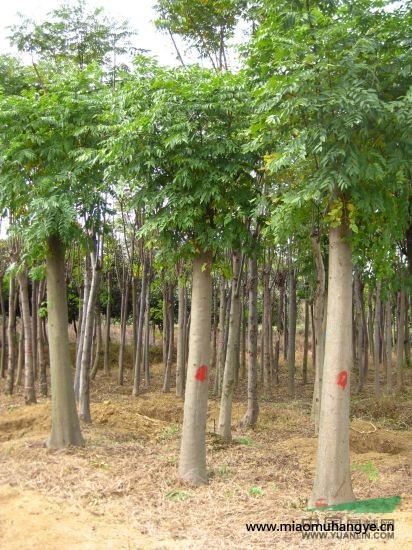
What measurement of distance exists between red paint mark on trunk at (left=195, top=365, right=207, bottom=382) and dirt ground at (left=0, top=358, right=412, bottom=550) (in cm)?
129

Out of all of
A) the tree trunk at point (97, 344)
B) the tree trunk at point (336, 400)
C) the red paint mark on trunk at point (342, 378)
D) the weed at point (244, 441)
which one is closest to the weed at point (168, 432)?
the weed at point (244, 441)

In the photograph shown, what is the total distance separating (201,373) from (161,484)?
1.40m

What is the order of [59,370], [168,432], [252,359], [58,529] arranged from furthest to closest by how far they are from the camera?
1. [252,359]
2. [168,432]
3. [59,370]
4. [58,529]

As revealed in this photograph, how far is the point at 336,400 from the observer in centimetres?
561

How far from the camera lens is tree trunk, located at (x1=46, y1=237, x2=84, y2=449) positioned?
27.1 ft

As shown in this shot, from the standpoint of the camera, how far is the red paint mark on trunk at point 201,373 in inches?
264

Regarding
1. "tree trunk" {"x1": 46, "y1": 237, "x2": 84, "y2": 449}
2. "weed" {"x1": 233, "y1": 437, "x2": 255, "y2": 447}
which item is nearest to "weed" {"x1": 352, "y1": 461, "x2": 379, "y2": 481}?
"weed" {"x1": 233, "y1": 437, "x2": 255, "y2": 447}

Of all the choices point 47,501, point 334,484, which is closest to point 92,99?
point 47,501

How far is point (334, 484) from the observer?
5566 millimetres

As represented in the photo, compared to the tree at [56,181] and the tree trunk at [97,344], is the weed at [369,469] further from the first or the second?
the tree trunk at [97,344]

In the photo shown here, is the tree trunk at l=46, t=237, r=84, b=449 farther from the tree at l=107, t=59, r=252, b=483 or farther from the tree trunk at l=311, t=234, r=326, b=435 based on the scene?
the tree trunk at l=311, t=234, r=326, b=435

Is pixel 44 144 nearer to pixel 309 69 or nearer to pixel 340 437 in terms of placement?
pixel 309 69

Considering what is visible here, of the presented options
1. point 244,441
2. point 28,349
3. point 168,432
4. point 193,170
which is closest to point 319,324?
point 244,441

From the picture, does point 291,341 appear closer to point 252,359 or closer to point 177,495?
point 252,359
